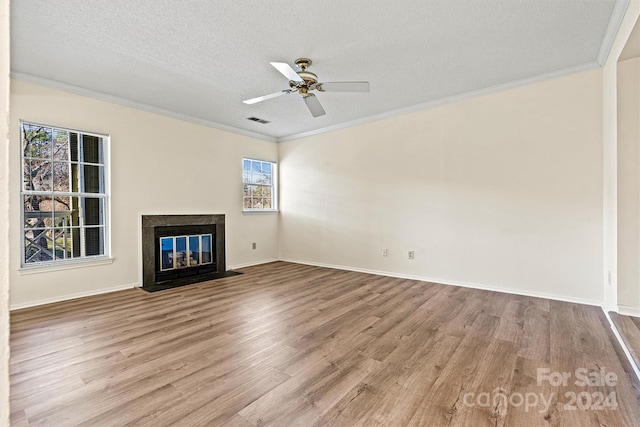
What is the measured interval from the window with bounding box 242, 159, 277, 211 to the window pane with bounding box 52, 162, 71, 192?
9.00 ft

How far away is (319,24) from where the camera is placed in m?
2.62

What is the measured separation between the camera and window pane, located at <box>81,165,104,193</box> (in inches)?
160

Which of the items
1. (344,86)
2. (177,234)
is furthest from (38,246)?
(344,86)

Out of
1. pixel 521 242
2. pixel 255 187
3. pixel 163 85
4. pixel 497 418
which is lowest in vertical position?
pixel 497 418

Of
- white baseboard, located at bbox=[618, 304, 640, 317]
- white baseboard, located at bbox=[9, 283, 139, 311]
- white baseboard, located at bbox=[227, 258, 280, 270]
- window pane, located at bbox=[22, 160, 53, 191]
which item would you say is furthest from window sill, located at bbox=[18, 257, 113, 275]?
white baseboard, located at bbox=[618, 304, 640, 317]

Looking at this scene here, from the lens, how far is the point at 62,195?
12.6ft

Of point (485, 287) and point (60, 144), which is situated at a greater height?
point (60, 144)

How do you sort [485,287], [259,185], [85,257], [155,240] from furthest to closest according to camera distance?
[259,185]
[155,240]
[485,287]
[85,257]

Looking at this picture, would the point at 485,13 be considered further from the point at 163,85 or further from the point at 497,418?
the point at 163,85

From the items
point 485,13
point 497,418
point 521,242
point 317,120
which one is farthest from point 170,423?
point 317,120

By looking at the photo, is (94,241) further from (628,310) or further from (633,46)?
(633,46)

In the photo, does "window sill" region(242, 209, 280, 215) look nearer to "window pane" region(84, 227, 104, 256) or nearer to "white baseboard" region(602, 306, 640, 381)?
"window pane" region(84, 227, 104, 256)

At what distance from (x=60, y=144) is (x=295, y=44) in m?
3.28

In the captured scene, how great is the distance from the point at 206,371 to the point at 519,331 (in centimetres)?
268
